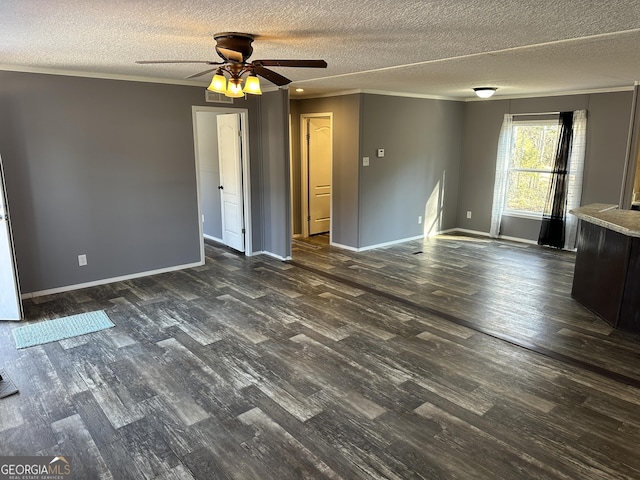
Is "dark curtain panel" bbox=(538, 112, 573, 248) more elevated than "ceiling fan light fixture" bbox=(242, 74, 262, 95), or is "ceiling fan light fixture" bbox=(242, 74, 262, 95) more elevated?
"ceiling fan light fixture" bbox=(242, 74, 262, 95)

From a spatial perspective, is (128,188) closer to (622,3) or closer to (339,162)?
(339,162)

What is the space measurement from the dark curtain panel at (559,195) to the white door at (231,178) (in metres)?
4.74

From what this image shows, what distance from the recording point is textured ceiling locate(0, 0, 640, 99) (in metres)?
2.26

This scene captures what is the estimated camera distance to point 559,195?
260 inches

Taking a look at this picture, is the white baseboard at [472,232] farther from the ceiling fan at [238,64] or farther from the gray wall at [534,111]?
the ceiling fan at [238,64]

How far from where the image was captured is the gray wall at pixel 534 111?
5.96m

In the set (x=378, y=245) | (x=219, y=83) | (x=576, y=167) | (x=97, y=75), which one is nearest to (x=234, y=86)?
(x=219, y=83)

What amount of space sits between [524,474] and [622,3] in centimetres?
242

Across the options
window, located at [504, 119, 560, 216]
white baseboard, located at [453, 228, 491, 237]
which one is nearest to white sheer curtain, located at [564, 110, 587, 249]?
window, located at [504, 119, 560, 216]

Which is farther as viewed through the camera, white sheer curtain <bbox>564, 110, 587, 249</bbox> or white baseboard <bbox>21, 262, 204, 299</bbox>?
white sheer curtain <bbox>564, 110, 587, 249</bbox>

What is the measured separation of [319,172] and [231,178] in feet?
5.52

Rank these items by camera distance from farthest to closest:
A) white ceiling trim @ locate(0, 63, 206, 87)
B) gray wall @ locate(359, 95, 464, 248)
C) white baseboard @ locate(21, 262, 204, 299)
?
1. gray wall @ locate(359, 95, 464, 248)
2. white baseboard @ locate(21, 262, 204, 299)
3. white ceiling trim @ locate(0, 63, 206, 87)

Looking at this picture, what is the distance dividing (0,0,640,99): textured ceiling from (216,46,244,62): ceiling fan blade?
13 centimetres

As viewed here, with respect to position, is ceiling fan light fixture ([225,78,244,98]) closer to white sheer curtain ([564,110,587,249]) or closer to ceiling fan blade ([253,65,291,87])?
ceiling fan blade ([253,65,291,87])
